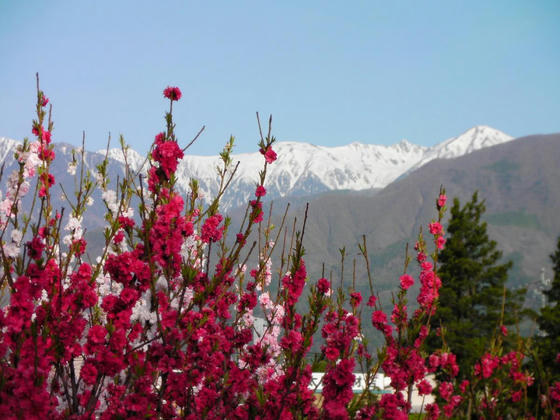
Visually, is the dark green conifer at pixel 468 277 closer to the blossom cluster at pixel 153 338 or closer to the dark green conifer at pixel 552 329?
the dark green conifer at pixel 552 329

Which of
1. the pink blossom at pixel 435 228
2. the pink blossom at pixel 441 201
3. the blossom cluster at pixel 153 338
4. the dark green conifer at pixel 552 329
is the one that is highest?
the pink blossom at pixel 441 201

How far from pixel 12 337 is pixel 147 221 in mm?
827

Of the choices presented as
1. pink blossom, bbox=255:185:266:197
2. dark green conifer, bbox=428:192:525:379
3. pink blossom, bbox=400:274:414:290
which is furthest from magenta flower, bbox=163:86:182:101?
dark green conifer, bbox=428:192:525:379

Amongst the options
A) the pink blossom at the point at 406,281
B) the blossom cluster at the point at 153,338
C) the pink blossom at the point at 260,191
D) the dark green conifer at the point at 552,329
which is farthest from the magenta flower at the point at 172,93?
the dark green conifer at the point at 552,329

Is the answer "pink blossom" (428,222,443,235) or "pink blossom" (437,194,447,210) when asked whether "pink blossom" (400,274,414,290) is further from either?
"pink blossom" (437,194,447,210)

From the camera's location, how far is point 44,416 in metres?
2.12

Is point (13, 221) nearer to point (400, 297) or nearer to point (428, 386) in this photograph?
point (400, 297)

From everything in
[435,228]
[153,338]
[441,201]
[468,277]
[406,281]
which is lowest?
[468,277]

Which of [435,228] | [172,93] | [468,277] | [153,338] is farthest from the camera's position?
[468,277]

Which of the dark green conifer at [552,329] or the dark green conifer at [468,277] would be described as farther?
the dark green conifer at [468,277]

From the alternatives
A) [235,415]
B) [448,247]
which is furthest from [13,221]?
[448,247]

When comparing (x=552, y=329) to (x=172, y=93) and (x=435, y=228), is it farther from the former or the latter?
(x=172, y=93)

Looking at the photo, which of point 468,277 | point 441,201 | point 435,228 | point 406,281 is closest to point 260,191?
point 406,281

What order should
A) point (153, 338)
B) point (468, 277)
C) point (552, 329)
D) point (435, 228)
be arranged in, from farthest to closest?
point (468, 277)
point (552, 329)
point (435, 228)
point (153, 338)
